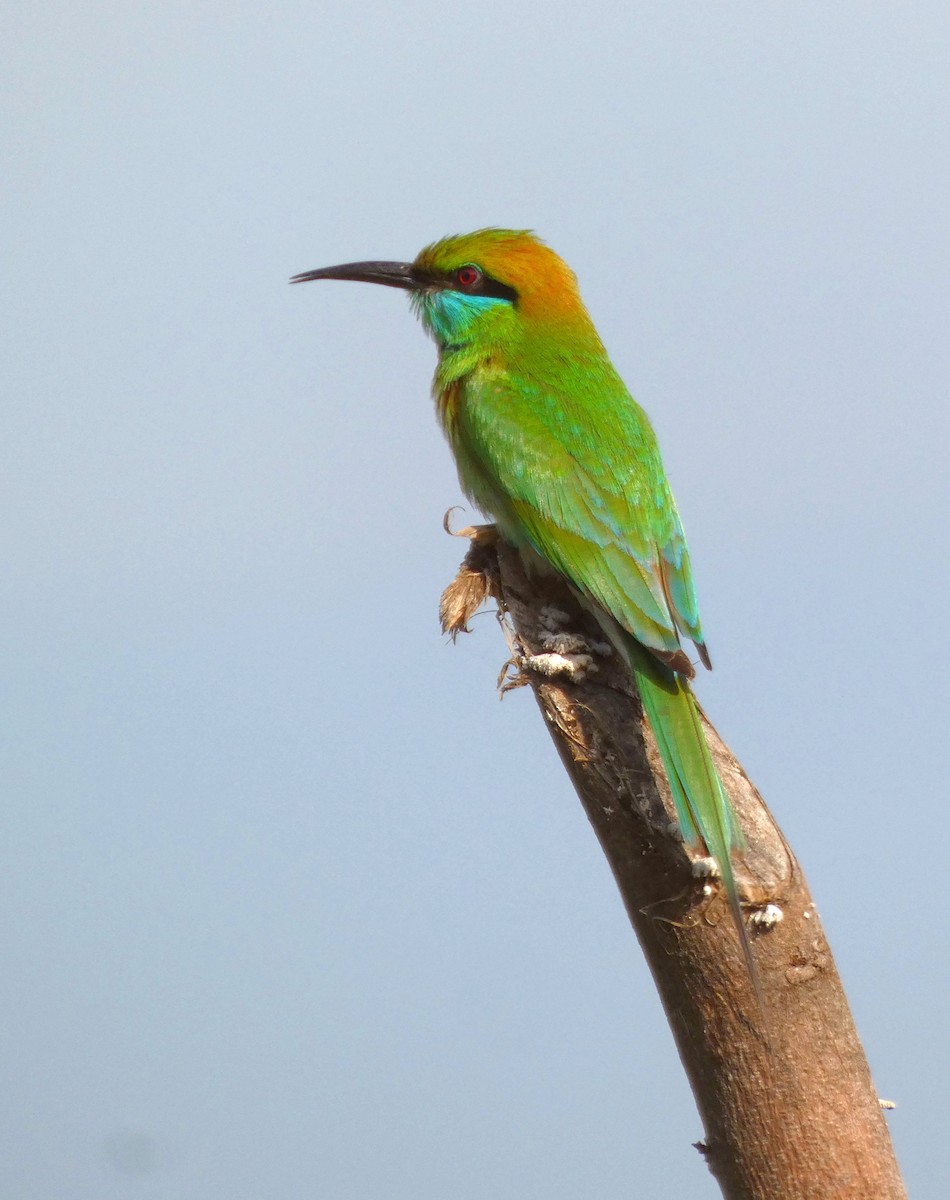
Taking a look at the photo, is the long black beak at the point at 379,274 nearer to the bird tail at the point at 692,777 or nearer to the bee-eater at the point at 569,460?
the bee-eater at the point at 569,460

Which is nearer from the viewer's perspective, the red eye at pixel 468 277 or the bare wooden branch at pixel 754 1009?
the bare wooden branch at pixel 754 1009

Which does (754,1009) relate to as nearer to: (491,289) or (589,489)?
(589,489)

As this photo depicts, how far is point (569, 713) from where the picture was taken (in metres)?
3.09

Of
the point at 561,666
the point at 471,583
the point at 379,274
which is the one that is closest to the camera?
the point at 561,666

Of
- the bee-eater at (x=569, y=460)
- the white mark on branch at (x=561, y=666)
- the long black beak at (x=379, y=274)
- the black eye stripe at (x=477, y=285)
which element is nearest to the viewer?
the bee-eater at (x=569, y=460)

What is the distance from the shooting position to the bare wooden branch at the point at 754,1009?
256 centimetres

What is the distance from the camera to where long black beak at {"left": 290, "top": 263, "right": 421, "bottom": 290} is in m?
5.03

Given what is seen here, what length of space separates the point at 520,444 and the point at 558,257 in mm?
1238

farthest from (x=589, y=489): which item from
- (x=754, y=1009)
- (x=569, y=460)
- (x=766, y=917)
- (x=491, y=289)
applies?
(x=754, y=1009)

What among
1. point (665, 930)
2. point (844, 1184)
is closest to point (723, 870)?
point (665, 930)

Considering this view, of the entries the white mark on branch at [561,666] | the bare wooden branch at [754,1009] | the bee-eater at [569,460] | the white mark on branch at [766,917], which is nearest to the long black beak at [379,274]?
the bee-eater at [569,460]

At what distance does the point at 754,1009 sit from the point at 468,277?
3.01 meters

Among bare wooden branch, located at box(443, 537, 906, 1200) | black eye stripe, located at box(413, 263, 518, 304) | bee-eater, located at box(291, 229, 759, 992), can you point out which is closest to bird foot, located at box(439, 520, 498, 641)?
bee-eater, located at box(291, 229, 759, 992)

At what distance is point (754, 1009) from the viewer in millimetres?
2611
